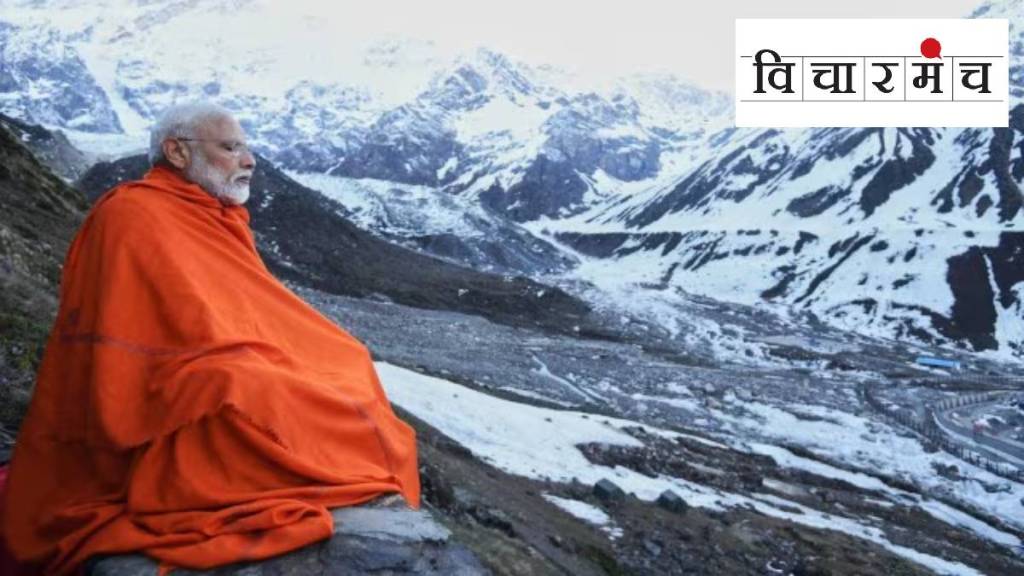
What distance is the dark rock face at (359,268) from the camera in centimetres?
7506

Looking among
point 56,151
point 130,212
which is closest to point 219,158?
point 130,212

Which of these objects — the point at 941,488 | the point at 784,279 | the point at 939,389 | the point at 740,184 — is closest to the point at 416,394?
the point at 941,488

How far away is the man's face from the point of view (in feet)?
14.3

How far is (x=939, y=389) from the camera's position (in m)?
57.9

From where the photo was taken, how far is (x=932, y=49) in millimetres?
73812

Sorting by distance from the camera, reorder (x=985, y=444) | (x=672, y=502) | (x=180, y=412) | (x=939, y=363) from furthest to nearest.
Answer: (x=939, y=363) → (x=985, y=444) → (x=672, y=502) → (x=180, y=412)

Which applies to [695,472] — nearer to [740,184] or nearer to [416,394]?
A: [416,394]

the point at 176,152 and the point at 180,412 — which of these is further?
the point at 176,152

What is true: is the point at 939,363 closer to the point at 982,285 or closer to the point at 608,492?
the point at 982,285

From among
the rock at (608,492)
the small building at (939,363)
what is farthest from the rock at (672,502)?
the small building at (939,363)

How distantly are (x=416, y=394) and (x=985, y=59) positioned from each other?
A: 76.5 meters

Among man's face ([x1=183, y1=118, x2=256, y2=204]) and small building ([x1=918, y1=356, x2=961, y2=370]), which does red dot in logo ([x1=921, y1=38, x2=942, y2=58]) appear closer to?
small building ([x1=918, y1=356, x2=961, y2=370])

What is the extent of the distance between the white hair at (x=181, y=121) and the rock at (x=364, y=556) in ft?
7.18

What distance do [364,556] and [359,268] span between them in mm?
81302
